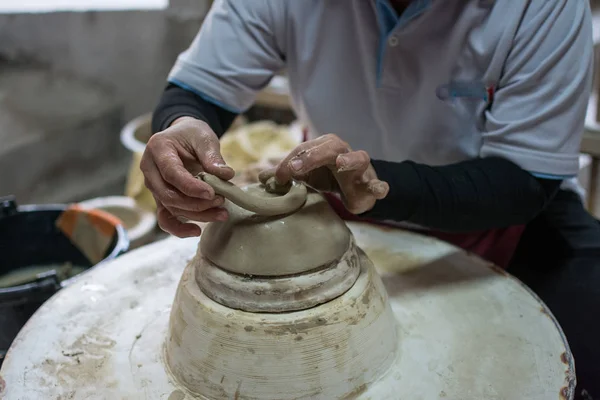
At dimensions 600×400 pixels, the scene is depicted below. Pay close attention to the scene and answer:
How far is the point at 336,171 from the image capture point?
854 mm

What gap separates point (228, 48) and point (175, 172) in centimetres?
49

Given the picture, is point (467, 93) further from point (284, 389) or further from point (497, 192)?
point (284, 389)

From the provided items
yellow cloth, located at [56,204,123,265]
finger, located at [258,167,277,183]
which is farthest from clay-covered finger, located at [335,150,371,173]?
yellow cloth, located at [56,204,123,265]

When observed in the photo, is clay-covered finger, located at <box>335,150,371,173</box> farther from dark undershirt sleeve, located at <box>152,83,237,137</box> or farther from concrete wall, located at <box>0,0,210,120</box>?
concrete wall, located at <box>0,0,210,120</box>

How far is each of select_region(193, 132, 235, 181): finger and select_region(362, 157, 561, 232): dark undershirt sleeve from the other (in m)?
0.27

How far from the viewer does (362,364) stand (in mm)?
822

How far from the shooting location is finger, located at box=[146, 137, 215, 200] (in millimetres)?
784

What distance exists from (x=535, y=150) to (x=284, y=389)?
0.61 meters

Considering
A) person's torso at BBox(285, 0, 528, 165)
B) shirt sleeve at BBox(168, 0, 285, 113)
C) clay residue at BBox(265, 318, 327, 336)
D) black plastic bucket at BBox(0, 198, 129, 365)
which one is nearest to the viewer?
clay residue at BBox(265, 318, 327, 336)

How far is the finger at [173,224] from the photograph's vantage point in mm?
932

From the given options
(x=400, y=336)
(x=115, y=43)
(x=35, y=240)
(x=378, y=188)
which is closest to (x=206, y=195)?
(x=378, y=188)

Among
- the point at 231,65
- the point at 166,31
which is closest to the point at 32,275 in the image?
the point at 231,65

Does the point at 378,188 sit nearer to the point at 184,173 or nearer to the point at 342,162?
the point at 342,162

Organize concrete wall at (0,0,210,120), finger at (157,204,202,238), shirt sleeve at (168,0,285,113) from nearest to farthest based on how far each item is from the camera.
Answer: finger at (157,204,202,238)
shirt sleeve at (168,0,285,113)
concrete wall at (0,0,210,120)
